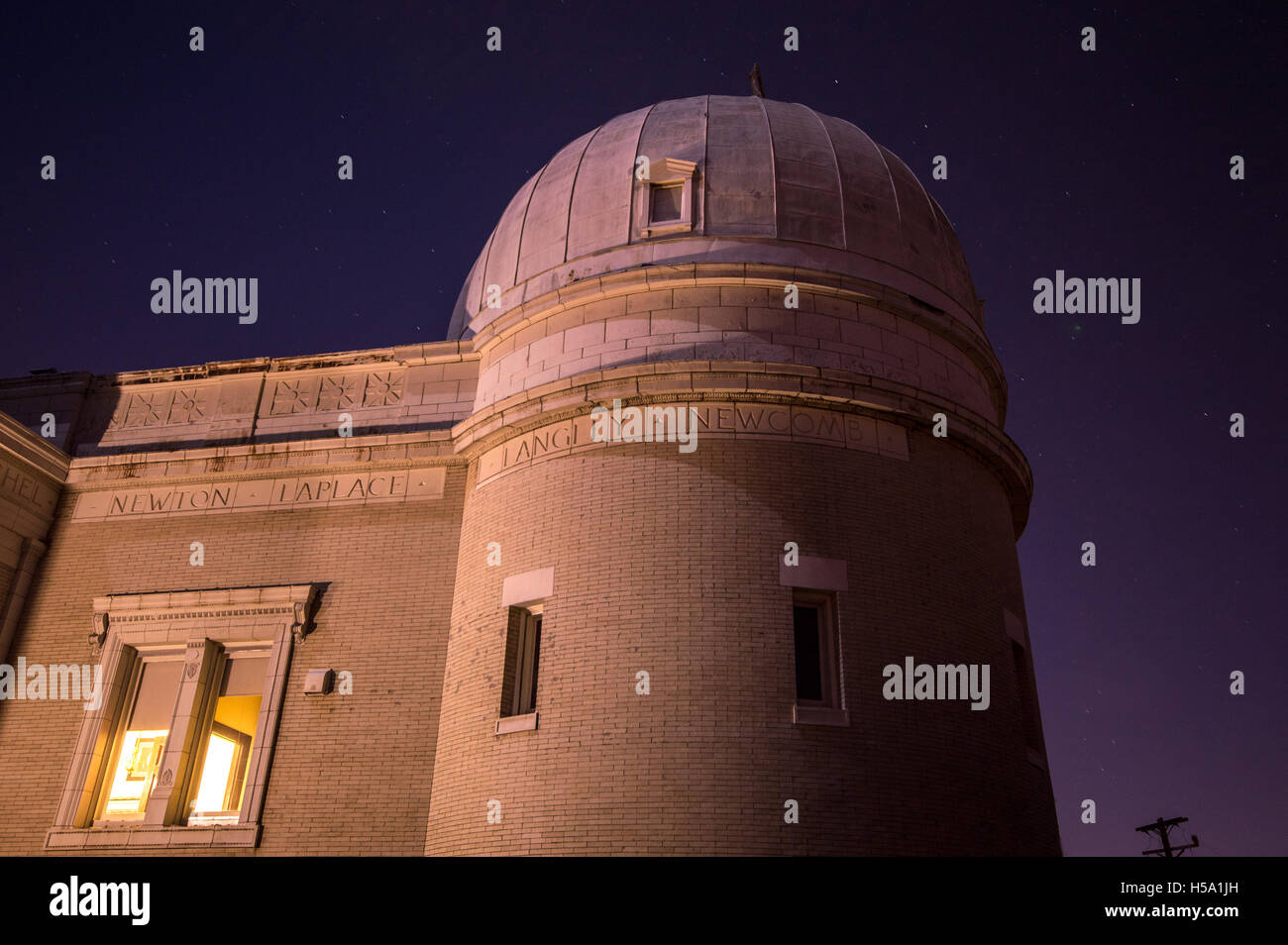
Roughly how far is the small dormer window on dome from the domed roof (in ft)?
0.19

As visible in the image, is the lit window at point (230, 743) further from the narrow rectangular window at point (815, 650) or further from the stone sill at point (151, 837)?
the narrow rectangular window at point (815, 650)

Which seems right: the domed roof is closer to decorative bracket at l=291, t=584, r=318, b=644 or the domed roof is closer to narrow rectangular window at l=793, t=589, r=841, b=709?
narrow rectangular window at l=793, t=589, r=841, b=709

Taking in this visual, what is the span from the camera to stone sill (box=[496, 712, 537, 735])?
1405 centimetres

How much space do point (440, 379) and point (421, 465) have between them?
77.7 inches

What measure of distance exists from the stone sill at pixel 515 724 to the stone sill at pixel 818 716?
376 centimetres

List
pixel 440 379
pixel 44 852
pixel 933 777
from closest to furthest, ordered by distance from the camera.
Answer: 1. pixel 933 777
2. pixel 44 852
3. pixel 440 379

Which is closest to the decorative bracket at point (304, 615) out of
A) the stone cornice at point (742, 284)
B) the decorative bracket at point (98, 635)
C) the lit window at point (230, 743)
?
the lit window at point (230, 743)

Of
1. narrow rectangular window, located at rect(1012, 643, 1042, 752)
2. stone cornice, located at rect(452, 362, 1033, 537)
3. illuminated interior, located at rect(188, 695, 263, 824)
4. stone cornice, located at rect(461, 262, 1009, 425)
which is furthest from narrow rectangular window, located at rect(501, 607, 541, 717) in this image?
narrow rectangular window, located at rect(1012, 643, 1042, 752)

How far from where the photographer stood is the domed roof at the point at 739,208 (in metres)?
17.2

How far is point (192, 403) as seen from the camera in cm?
2030

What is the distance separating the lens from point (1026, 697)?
54.1 feet

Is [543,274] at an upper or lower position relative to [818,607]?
upper
